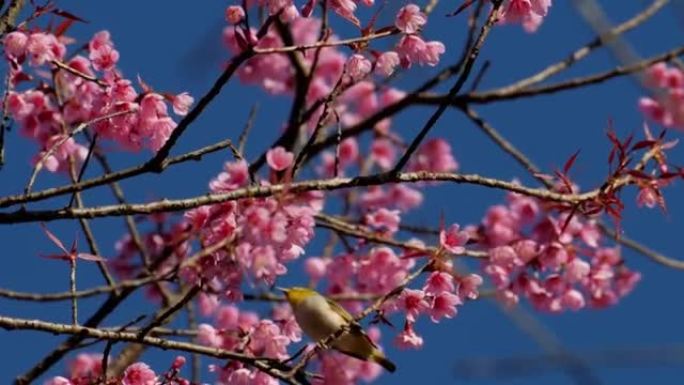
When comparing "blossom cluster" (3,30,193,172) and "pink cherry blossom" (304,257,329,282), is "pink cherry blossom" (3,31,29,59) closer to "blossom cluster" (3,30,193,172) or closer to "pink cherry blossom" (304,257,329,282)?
"blossom cluster" (3,30,193,172)

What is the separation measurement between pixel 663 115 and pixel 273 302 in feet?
10.3

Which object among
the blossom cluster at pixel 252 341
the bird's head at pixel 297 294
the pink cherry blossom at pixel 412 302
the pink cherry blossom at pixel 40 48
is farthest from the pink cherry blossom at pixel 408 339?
the pink cherry blossom at pixel 40 48

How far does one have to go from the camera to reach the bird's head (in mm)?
4569

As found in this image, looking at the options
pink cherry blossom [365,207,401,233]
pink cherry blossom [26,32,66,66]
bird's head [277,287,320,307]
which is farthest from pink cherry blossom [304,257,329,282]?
pink cherry blossom [26,32,66,66]

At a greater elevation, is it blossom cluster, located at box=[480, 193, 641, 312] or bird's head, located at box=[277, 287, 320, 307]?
blossom cluster, located at box=[480, 193, 641, 312]

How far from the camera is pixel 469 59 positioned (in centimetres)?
313

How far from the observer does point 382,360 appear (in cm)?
447

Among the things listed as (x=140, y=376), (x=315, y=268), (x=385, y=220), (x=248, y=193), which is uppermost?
(x=315, y=268)

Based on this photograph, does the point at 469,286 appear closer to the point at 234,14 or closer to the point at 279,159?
the point at 279,159

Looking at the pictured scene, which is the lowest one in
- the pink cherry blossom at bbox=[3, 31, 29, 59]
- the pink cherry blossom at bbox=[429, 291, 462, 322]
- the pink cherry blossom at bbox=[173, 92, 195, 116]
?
the pink cherry blossom at bbox=[429, 291, 462, 322]

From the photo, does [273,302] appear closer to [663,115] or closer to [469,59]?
[469,59]

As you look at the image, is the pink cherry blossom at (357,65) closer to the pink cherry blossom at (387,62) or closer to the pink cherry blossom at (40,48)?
the pink cherry blossom at (387,62)

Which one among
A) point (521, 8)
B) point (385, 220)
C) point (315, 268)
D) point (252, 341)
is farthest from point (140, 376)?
point (315, 268)

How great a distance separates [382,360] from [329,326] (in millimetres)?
267
